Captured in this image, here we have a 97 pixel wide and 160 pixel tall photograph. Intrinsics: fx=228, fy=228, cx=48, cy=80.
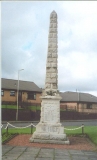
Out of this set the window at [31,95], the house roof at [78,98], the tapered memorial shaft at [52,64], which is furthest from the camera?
the house roof at [78,98]

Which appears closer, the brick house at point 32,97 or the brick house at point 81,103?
the brick house at point 32,97

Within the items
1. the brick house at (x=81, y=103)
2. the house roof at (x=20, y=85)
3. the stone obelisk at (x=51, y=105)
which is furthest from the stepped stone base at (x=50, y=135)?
the brick house at (x=81, y=103)

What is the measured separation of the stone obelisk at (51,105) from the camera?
9663mm

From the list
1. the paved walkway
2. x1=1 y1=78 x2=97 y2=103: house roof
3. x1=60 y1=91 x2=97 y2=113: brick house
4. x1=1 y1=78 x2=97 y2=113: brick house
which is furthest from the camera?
x1=60 y1=91 x2=97 y2=113: brick house

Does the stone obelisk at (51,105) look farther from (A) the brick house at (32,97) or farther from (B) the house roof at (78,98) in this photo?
(B) the house roof at (78,98)

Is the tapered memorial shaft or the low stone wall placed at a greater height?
the tapered memorial shaft

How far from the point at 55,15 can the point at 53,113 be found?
14.7ft

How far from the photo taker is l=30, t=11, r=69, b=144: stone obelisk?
31.7ft

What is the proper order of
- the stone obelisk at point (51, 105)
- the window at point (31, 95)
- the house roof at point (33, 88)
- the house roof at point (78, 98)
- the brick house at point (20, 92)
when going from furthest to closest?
the house roof at point (78, 98)
the window at point (31, 95)
the house roof at point (33, 88)
the brick house at point (20, 92)
the stone obelisk at point (51, 105)

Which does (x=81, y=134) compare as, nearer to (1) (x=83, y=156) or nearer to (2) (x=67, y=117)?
(1) (x=83, y=156)

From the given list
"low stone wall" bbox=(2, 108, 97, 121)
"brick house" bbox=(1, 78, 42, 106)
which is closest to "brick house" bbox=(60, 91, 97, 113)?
"brick house" bbox=(1, 78, 42, 106)

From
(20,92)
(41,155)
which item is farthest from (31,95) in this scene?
(41,155)

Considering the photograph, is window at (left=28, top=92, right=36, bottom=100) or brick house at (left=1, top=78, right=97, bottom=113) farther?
window at (left=28, top=92, right=36, bottom=100)

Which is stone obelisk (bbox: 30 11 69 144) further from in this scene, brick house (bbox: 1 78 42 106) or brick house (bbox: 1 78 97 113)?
brick house (bbox: 1 78 42 106)
